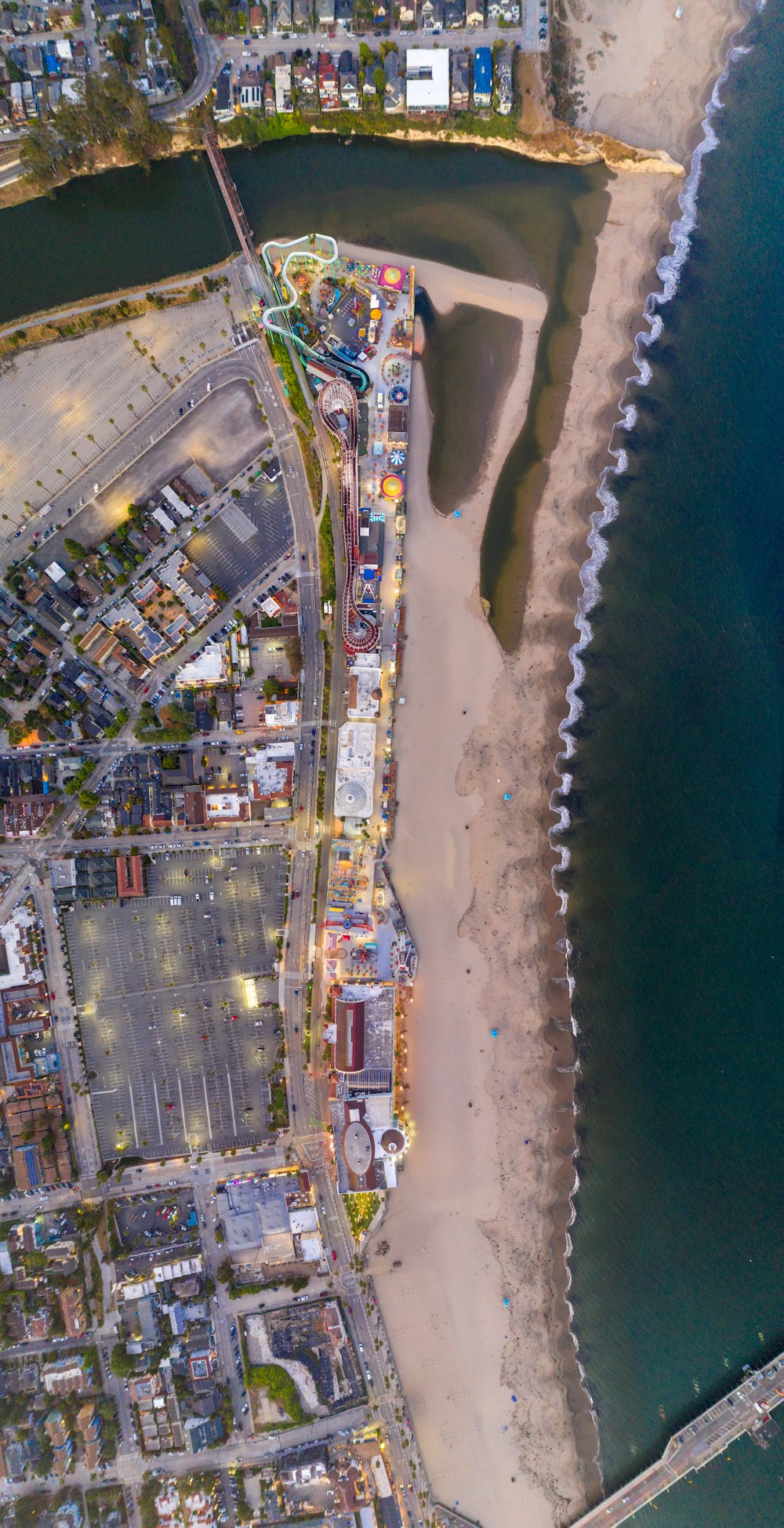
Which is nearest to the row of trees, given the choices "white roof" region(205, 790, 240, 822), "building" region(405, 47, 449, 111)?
"building" region(405, 47, 449, 111)

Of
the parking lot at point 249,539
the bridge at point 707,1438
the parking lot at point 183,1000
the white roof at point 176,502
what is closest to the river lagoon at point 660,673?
the bridge at point 707,1438

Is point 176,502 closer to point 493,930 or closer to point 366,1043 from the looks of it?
point 493,930

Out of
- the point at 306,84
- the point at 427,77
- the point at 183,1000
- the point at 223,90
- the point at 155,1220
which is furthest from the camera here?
the point at 183,1000

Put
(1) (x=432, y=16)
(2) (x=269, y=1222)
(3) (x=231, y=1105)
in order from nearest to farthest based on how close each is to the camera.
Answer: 1. (1) (x=432, y=16)
2. (2) (x=269, y=1222)
3. (3) (x=231, y=1105)

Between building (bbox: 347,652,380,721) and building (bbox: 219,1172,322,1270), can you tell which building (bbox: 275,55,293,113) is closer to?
building (bbox: 347,652,380,721)

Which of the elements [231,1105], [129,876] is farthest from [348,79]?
[231,1105]
